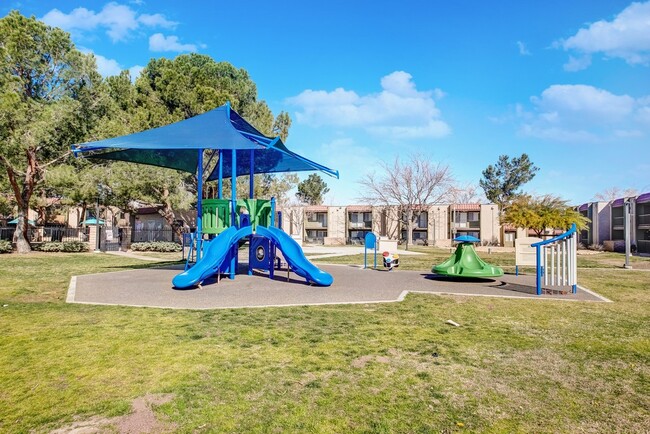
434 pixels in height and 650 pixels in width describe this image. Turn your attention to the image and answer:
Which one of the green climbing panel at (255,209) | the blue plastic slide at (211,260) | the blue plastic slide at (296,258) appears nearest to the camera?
the blue plastic slide at (211,260)

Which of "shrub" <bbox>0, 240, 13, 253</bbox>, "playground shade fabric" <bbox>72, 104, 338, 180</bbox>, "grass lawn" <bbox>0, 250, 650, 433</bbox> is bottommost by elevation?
"grass lawn" <bbox>0, 250, 650, 433</bbox>

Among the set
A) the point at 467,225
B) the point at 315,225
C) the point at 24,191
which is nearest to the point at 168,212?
the point at 24,191

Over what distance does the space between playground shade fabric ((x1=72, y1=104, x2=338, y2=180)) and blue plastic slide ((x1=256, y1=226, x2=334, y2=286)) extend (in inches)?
92.4

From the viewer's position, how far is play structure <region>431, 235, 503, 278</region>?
13.0 m

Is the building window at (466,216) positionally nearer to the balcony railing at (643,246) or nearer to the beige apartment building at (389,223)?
the beige apartment building at (389,223)

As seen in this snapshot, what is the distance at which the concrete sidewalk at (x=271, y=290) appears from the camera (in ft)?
29.3

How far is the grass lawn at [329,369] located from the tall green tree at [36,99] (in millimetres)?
19902

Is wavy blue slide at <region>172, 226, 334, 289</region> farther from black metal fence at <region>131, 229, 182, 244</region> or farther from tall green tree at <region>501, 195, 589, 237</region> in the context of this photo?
tall green tree at <region>501, 195, 589, 237</region>

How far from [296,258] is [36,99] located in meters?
23.2

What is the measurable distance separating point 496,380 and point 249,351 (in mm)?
2907

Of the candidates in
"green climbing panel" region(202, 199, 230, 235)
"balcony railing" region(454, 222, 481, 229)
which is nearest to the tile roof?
"balcony railing" region(454, 222, 481, 229)

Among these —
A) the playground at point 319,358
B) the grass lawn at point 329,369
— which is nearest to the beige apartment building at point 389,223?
the playground at point 319,358

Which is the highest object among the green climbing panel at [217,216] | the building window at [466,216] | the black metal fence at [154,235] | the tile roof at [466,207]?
the tile roof at [466,207]

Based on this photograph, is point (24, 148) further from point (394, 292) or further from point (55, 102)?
point (394, 292)
